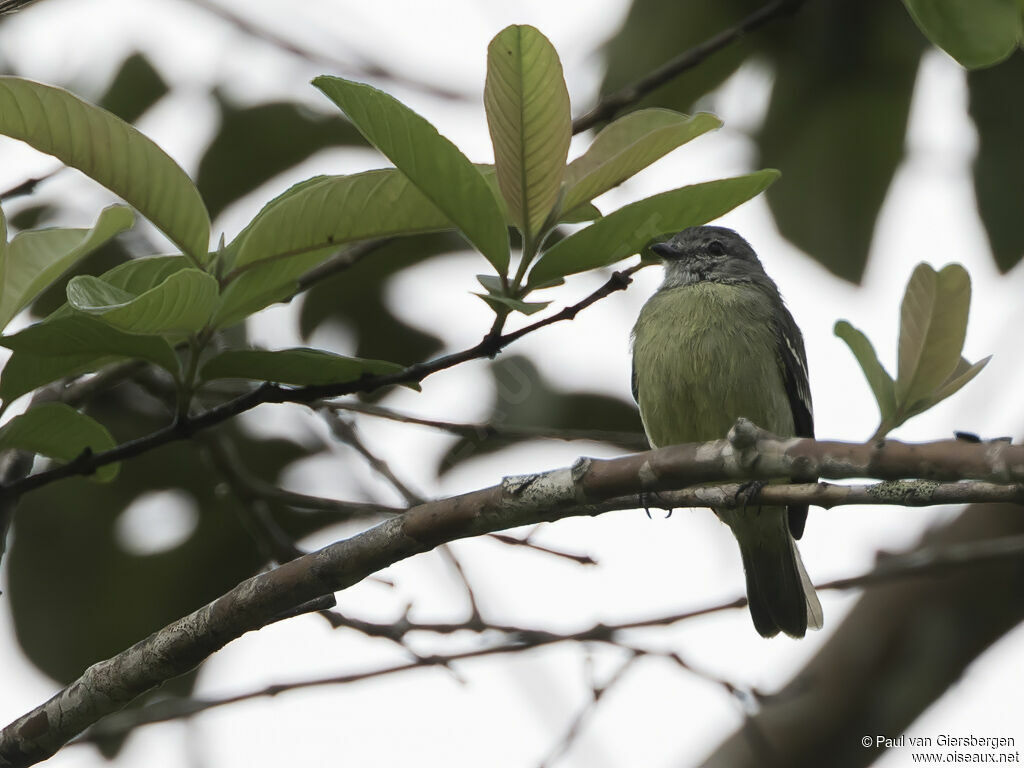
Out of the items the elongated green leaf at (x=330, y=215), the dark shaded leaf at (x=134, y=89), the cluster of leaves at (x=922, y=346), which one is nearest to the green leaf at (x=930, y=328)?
the cluster of leaves at (x=922, y=346)

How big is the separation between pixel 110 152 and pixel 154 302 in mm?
378

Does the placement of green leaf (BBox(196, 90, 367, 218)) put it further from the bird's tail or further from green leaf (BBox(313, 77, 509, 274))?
the bird's tail

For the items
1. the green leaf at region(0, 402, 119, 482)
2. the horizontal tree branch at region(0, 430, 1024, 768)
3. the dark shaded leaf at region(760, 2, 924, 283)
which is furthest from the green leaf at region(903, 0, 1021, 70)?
the green leaf at region(0, 402, 119, 482)

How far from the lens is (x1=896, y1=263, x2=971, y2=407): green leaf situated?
227 centimetres

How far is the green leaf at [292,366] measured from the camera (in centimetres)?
223

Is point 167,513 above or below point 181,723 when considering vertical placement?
above

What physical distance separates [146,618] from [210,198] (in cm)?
133

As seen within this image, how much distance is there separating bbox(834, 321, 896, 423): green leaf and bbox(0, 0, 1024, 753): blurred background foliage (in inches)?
45.7

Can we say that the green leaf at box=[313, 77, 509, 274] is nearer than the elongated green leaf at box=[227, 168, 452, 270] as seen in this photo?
Yes

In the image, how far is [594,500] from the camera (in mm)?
1964

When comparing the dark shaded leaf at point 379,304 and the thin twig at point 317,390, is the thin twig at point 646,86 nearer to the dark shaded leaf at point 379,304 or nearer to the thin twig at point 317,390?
the thin twig at point 317,390

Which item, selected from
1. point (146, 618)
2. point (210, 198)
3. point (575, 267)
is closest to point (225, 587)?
point (146, 618)

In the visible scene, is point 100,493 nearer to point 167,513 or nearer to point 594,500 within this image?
point 167,513

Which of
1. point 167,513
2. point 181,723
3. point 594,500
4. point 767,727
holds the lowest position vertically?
point 767,727
